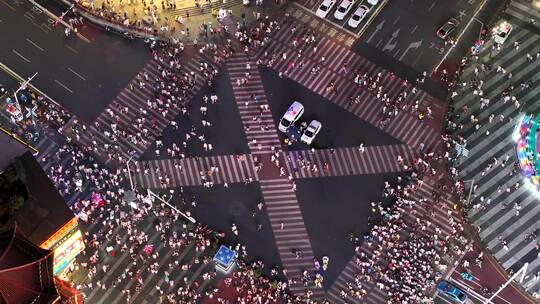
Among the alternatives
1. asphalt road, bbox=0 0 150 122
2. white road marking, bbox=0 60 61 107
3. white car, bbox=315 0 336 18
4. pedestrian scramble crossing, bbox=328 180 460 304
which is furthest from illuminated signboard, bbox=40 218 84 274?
white car, bbox=315 0 336 18

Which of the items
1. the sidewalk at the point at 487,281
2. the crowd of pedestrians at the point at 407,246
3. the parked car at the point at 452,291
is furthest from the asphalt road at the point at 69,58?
the sidewalk at the point at 487,281

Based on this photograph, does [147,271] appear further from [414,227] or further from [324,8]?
[324,8]

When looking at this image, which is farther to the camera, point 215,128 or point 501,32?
point 501,32

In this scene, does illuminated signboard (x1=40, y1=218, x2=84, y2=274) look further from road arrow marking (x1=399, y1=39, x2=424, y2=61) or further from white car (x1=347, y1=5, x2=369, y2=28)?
road arrow marking (x1=399, y1=39, x2=424, y2=61)

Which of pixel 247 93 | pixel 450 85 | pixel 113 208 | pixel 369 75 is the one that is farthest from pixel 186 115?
pixel 450 85

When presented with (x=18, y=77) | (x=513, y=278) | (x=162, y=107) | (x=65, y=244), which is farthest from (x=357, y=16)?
(x=65, y=244)

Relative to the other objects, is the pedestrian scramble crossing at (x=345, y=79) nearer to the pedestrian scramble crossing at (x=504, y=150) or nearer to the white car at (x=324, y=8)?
the white car at (x=324, y=8)

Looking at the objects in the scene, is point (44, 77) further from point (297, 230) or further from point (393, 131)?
point (393, 131)
